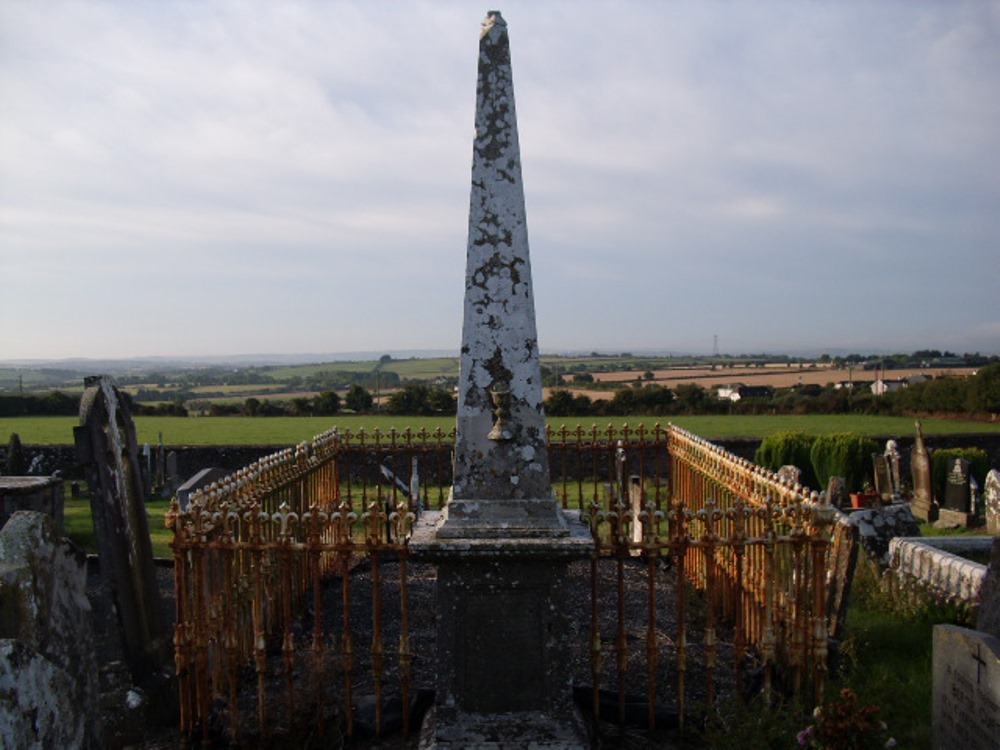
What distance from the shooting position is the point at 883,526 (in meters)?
10.0

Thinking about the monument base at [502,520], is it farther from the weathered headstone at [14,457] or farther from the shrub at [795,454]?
the shrub at [795,454]

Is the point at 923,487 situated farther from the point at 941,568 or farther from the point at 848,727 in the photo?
the point at 848,727

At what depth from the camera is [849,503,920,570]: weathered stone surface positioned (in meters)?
9.91

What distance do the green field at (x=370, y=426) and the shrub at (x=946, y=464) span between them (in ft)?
29.2

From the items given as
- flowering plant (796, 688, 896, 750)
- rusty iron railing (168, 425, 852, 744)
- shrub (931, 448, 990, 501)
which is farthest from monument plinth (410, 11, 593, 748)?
shrub (931, 448, 990, 501)

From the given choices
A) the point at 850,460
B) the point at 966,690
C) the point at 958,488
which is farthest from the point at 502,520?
the point at 850,460

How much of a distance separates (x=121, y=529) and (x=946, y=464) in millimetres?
15858

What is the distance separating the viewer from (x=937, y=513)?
16.0m

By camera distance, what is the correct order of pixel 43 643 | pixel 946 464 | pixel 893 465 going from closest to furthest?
pixel 43 643, pixel 946 464, pixel 893 465

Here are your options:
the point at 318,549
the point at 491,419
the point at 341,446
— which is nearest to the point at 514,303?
the point at 491,419

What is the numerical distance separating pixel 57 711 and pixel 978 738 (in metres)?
4.76

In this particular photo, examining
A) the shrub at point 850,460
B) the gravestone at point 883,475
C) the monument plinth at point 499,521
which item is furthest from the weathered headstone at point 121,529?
the shrub at point 850,460

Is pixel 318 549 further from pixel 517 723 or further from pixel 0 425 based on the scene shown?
pixel 0 425

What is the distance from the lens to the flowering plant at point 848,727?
4.29 m
